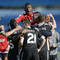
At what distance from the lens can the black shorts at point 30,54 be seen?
4.38 metres

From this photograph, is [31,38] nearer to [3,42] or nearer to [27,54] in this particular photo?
[27,54]

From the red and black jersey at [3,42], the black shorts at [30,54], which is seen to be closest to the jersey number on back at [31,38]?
the black shorts at [30,54]

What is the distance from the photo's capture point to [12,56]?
15.7ft

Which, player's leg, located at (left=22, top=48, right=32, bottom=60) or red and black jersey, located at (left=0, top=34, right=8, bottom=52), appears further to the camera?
red and black jersey, located at (left=0, top=34, right=8, bottom=52)

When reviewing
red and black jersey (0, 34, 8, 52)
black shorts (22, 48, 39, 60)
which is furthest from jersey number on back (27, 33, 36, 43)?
red and black jersey (0, 34, 8, 52)

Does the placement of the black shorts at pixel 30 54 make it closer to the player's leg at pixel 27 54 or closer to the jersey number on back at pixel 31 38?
the player's leg at pixel 27 54

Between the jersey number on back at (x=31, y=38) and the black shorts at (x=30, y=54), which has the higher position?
the jersey number on back at (x=31, y=38)

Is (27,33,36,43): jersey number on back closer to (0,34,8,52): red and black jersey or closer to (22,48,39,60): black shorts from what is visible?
(22,48,39,60): black shorts

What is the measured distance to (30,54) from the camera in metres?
4.39

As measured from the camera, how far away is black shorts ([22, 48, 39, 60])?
438 centimetres

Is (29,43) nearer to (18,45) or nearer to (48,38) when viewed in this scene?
(18,45)

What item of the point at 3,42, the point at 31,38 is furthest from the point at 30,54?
the point at 3,42

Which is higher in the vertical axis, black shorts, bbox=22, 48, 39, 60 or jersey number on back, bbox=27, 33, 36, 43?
jersey number on back, bbox=27, 33, 36, 43

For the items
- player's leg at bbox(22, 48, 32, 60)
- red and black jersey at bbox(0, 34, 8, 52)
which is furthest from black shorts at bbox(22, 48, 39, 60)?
red and black jersey at bbox(0, 34, 8, 52)
